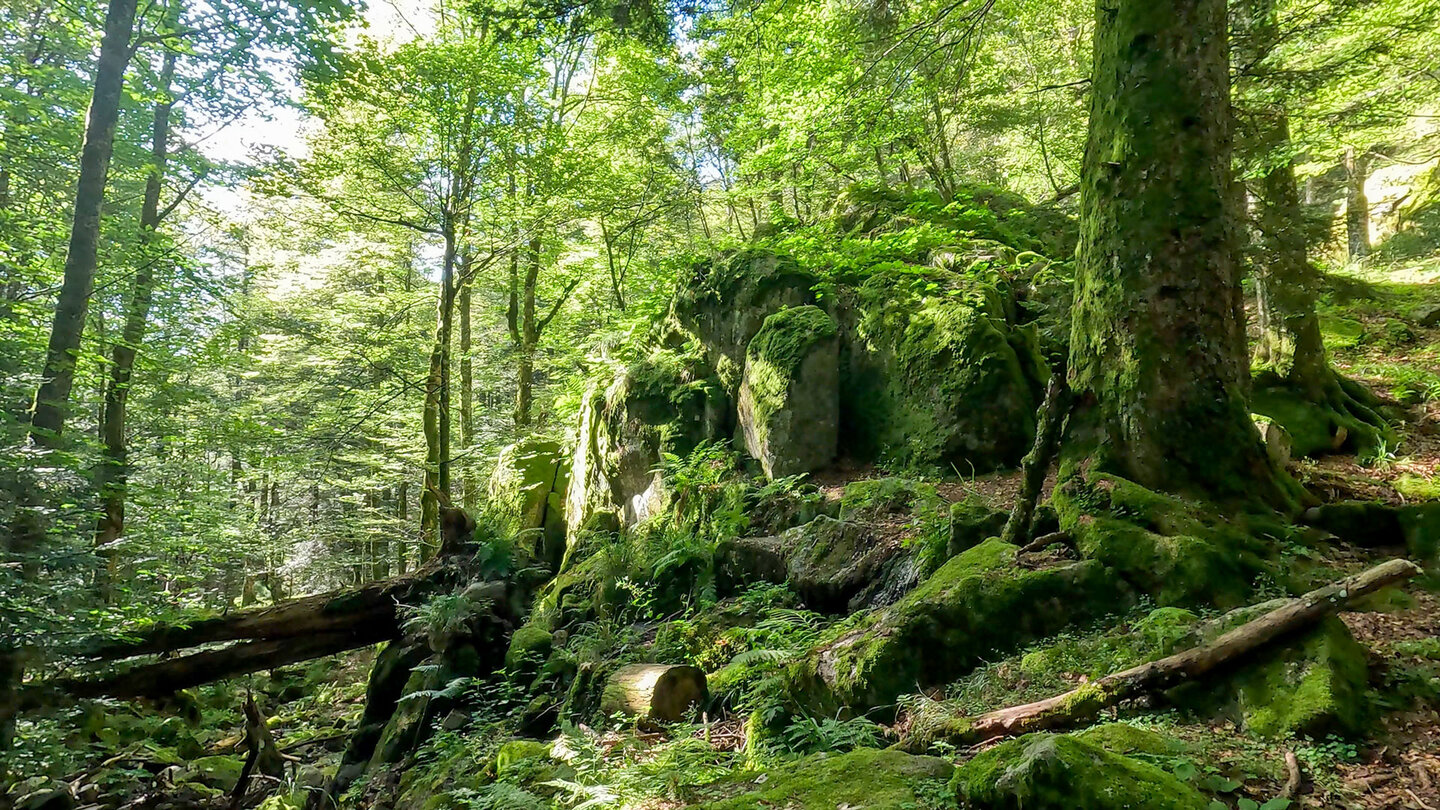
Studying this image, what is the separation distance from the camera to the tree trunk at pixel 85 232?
301 inches

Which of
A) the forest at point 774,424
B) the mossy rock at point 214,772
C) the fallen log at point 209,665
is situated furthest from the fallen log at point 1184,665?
the mossy rock at point 214,772

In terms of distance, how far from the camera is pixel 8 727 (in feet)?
20.5

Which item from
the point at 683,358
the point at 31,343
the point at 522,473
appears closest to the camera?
the point at 31,343

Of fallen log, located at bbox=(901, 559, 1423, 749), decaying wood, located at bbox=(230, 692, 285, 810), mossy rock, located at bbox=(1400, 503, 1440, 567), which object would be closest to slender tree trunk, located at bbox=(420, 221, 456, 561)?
decaying wood, located at bbox=(230, 692, 285, 810)

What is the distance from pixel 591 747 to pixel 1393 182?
2506cm

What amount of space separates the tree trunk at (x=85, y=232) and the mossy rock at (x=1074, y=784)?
9971mm

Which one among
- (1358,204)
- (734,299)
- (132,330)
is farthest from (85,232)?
(1358,204)

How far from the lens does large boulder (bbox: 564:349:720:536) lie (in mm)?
9719

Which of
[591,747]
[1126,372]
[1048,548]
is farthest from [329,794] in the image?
[1126,372]

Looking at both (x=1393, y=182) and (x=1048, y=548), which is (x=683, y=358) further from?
(x=1393, y=182)

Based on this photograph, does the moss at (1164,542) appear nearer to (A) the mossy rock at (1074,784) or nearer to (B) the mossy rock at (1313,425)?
(A) the mossy rock at (1074,784)

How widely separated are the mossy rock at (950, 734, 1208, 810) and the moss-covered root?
503 cm

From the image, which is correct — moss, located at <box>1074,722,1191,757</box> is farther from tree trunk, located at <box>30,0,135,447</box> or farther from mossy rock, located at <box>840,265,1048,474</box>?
tree trunk, located at <box>30,0,135,447</box>

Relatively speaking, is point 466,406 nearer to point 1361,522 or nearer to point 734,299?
point 734,299
